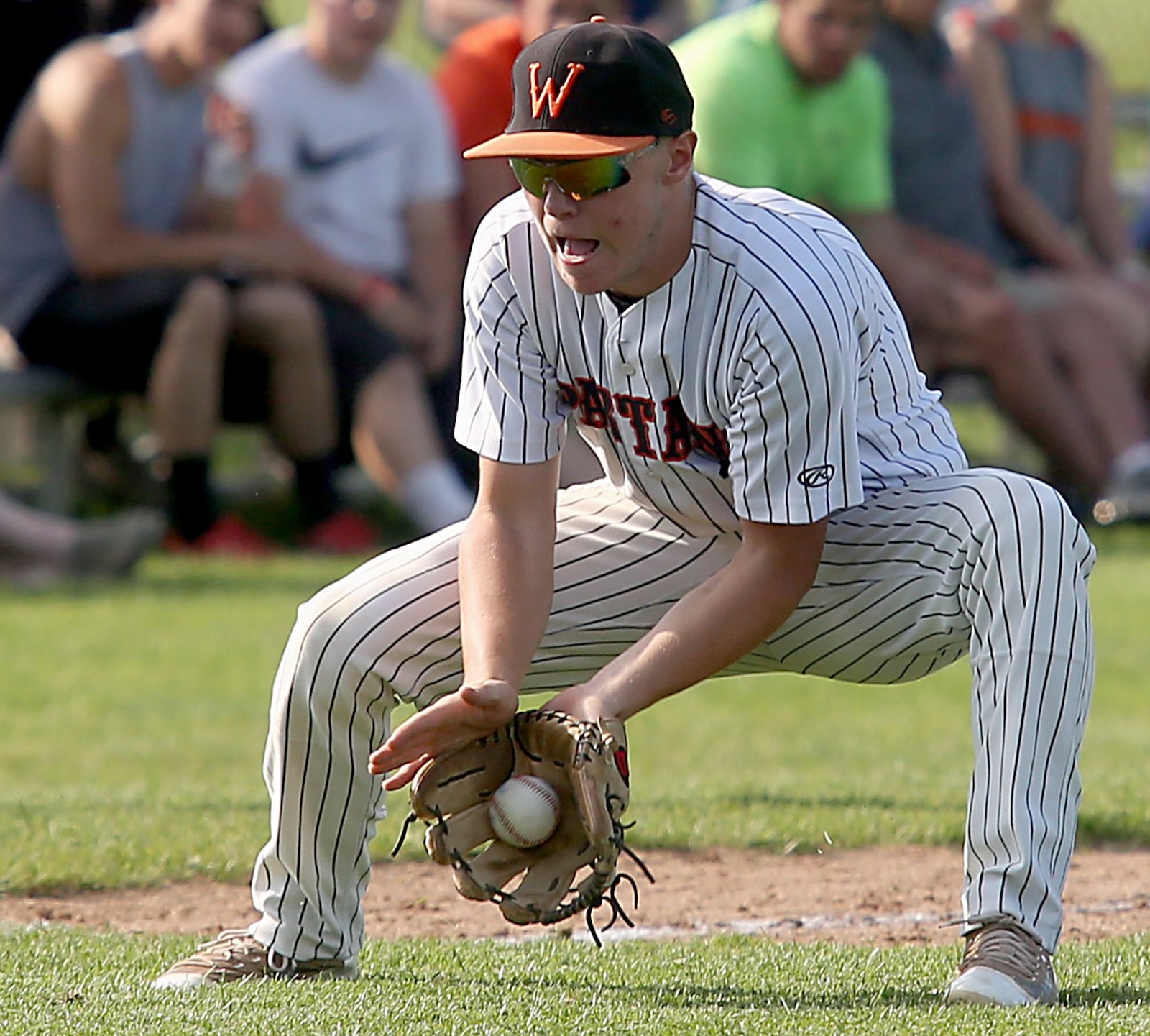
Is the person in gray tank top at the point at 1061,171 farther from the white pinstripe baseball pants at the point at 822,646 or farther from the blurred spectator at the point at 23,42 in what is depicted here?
the white pinstripe baseball pants at the point at 822,646

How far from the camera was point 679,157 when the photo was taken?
335 centimetres

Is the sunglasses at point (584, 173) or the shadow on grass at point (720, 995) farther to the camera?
the shadow on grass at point (720, 995)

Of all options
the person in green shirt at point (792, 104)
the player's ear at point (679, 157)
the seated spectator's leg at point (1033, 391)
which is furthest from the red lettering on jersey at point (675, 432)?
the seated spectator's leg at point (1033, 391)

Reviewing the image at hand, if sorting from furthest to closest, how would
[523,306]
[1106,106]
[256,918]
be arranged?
[1106,106] → [256,918] → [523,306]

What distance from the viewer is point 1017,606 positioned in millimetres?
3330

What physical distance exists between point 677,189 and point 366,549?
20.2 feet

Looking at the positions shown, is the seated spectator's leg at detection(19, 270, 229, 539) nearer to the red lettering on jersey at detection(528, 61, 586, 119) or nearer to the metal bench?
the metal bench

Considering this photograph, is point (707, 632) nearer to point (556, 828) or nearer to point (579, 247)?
point (556, 828)

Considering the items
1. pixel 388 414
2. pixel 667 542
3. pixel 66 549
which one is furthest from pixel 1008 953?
pixel 388 414

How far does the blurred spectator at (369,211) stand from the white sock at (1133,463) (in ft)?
10.3

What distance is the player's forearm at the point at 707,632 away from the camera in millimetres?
Result: 3320

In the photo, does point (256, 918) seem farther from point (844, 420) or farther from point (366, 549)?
point (366, 549)

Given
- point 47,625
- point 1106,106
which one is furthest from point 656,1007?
point 1106,106

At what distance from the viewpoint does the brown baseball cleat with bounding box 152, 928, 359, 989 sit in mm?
3527
